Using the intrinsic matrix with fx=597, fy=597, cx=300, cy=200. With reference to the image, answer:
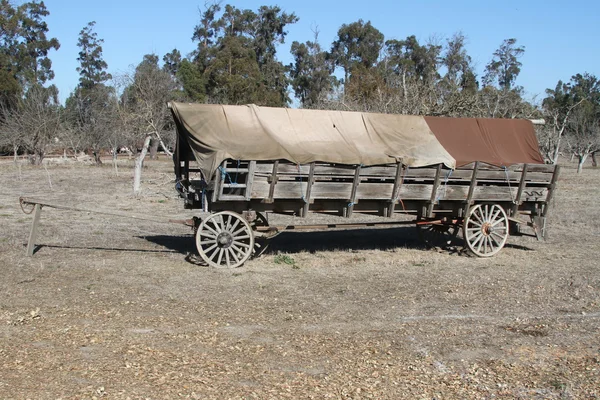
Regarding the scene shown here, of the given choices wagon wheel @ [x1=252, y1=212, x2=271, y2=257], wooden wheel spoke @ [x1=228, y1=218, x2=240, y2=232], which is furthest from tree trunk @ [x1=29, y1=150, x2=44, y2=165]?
wooden wheel spoke @ [x1=228, y1=218, x2=240, y2=232]

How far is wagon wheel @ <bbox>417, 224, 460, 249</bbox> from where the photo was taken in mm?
12478

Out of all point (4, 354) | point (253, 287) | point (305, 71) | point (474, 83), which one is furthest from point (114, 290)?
point (305, 71)

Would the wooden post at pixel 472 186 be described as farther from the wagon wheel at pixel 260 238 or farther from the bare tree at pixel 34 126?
the bare tree at pixel 34 126

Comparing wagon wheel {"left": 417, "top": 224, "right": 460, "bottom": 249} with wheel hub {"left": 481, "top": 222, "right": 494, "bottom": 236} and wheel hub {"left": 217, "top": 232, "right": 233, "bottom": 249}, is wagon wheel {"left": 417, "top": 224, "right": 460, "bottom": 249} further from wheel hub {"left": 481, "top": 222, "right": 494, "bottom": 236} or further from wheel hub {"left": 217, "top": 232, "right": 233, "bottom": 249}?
wheel hub {"left": 217, "top": 232, "right": 233, "bottom": 249}

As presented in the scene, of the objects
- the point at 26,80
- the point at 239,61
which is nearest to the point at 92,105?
the point at 26,80

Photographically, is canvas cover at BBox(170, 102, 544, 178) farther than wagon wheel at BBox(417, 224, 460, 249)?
No

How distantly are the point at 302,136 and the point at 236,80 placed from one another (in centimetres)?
2778

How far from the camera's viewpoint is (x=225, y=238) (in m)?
9.77

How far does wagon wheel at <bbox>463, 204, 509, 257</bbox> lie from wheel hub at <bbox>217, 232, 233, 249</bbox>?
14.9 ft

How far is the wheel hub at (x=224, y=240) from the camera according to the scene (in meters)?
9.76

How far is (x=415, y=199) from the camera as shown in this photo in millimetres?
10688

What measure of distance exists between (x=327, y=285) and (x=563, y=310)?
127 inches

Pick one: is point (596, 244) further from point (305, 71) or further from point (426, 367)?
point (305, 71)

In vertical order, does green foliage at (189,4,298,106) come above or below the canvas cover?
above
